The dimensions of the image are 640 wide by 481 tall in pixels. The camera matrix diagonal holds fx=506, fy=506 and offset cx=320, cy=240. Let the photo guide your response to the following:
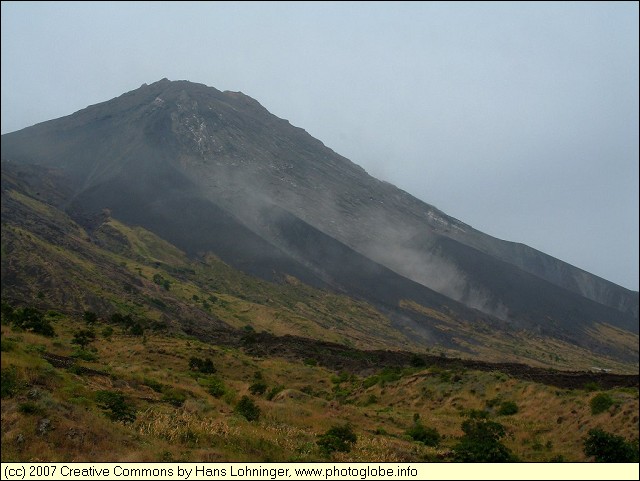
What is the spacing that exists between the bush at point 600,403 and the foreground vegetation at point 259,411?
4 centimetres

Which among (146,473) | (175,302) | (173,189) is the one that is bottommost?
(175,302)

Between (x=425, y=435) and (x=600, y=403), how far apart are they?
7.16 m

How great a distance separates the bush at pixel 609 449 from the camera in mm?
14758

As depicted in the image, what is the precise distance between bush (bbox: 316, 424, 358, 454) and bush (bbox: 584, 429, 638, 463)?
7.39 metres

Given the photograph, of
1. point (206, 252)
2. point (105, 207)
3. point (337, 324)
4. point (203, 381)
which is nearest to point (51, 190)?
point (105, 207)

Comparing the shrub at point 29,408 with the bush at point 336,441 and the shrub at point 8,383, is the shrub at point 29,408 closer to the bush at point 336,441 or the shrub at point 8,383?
the shrub at point 8,383

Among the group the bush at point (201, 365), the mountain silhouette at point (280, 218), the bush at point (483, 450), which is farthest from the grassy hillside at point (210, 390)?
the mountain silhouette at point (280, 218)

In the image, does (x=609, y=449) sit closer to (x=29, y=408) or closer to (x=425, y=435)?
(x=425, y=435)

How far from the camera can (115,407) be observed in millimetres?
15828

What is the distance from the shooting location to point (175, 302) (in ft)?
242

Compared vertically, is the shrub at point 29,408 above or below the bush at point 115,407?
above

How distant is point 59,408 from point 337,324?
84.9 metres

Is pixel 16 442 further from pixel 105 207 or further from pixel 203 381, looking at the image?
pixel 105 207

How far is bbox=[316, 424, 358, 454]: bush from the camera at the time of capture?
15353mm
